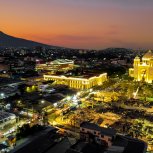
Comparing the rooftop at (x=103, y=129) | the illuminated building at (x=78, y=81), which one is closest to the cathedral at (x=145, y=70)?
the illuminated building at (x=78, y=81)

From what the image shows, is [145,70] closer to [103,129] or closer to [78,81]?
[78,81]

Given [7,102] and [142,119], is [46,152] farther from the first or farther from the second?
[7,102]

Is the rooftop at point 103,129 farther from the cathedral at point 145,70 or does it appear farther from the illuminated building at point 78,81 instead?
the cathedral at point 145,70

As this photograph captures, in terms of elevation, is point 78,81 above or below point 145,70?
below

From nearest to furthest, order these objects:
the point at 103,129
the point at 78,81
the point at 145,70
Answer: the point at 103,129 → the point at 78,81 → the point at 145,70

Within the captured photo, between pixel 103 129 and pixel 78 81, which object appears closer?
pixel 103 129

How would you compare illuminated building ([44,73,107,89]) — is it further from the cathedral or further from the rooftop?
the rooftop

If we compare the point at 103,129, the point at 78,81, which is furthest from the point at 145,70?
the point at 103,129

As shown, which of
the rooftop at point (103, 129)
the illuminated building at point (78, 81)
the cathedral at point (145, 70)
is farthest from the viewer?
the cathedral at point (145, 70)

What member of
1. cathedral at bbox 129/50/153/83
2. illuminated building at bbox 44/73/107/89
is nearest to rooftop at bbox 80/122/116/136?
illuminated building at bbox 44/73/107/89

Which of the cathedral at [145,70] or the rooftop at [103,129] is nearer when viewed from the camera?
the rooftop at [103,129]

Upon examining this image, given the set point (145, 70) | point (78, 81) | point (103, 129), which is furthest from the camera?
point (145, 70)

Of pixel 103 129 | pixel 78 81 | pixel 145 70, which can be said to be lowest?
pixel 103 129

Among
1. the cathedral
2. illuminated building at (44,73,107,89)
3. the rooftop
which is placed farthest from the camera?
the cathedral
